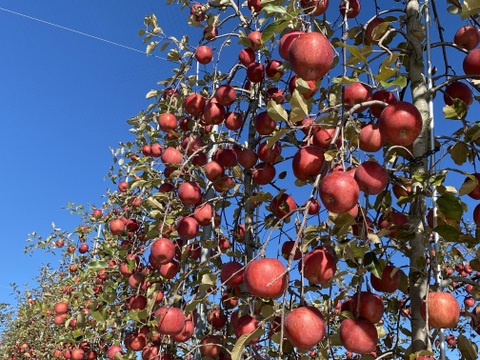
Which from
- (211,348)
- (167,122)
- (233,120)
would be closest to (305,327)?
(211,348)

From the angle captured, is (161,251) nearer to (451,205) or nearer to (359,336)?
(359,336)

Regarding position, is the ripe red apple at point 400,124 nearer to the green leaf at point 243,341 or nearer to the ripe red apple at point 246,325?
the green leaf at point 243,341

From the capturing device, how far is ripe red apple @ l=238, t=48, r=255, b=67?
1819 millimetres

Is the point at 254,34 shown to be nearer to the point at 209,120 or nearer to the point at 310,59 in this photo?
the point at 209,120

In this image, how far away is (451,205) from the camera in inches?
40.6

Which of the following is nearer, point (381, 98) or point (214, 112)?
point (381, 98)

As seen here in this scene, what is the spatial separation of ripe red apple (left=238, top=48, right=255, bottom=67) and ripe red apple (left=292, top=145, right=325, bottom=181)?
79 cm

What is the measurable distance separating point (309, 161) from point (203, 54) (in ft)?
3.72

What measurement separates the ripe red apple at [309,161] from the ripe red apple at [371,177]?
11 cm

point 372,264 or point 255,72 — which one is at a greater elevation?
point 255,72

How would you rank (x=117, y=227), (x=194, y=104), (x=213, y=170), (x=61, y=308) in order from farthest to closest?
1. (x=61, y=308)
2. (x=117, y=227)
3. (x=194, y=104)
4. (x=213, y=170)

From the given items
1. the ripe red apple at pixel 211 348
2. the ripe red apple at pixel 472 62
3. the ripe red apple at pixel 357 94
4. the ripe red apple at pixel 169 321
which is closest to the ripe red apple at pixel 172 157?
the ripe red apple at pixel 169 321

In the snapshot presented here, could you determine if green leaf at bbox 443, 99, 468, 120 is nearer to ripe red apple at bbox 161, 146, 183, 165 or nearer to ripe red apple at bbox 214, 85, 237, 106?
ripe red apple at bbox 214, 85, 237, 106

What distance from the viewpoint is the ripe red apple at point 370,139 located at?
3.76 ft
